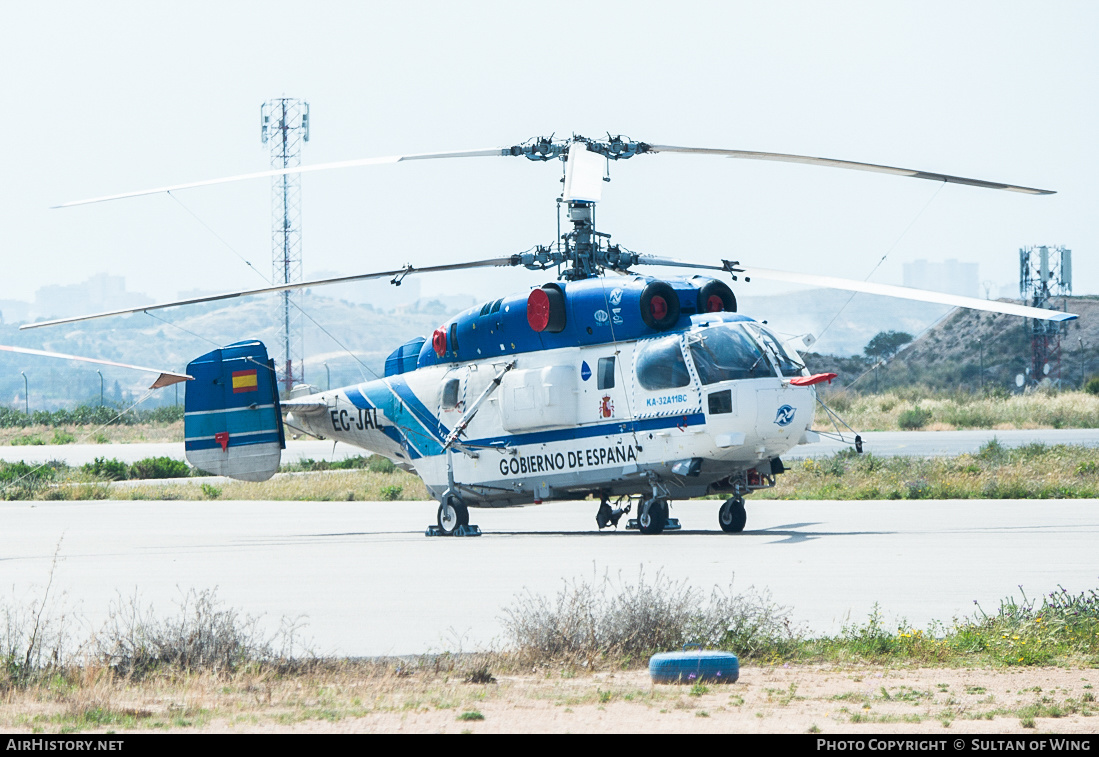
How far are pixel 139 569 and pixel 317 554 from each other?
8.95 ft

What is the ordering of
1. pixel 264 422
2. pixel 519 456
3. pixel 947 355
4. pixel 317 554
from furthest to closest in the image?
pixel 947 355 → pixel 264 422 → pixel 519 456 → pixel 317 554

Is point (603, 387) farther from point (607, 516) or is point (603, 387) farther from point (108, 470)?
point (108, 470)

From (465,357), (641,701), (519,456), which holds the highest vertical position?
(465,357)

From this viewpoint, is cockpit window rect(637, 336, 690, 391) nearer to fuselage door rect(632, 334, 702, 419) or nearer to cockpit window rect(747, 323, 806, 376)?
fuselage door rect(632, 334, 702, 419)

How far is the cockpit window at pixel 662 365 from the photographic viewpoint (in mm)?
19516

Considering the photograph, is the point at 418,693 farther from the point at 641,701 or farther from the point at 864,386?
the point at 864,386

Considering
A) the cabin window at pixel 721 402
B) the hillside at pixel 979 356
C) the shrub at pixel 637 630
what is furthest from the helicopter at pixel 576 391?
the hillside at pixel 979 356

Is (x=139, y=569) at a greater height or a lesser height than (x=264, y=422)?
lesser

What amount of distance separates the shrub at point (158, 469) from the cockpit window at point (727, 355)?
2737cm

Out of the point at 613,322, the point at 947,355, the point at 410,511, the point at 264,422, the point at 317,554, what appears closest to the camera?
the point at 317,554

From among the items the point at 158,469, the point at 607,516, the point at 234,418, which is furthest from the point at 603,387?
the point at 158,469

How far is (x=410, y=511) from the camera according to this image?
28.3 metres

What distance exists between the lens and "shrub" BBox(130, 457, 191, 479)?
1640 inches

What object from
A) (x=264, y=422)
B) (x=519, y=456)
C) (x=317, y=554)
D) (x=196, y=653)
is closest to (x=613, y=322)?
(x=519, y=456)
